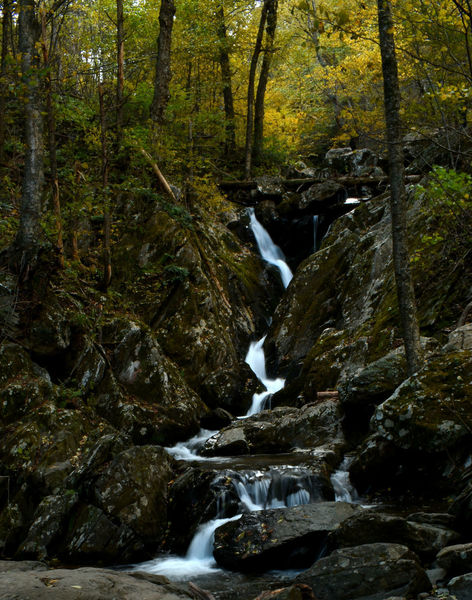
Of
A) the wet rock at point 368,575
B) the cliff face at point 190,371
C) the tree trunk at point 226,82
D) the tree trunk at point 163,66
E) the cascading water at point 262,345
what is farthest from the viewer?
the tree trunk at point 226,82

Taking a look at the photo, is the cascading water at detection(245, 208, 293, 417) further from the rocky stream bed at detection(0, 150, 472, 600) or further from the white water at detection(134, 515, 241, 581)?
the white water at detection(134, 515, 241, 581)

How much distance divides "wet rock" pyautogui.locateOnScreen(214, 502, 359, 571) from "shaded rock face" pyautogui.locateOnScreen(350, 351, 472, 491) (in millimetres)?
877

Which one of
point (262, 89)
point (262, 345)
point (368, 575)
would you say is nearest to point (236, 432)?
point (262, 345)

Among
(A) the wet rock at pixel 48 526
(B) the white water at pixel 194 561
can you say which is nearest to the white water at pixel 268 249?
(B) the white water at pixel 194 561

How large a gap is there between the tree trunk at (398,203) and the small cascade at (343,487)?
6.03 feet

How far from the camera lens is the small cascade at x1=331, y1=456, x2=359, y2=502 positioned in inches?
261

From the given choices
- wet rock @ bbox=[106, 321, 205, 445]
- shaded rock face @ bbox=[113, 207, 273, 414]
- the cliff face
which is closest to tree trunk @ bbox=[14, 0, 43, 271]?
the cliff face

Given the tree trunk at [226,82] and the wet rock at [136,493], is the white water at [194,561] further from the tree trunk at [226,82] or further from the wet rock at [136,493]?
the tree trunk at [226,82]

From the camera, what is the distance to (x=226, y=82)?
19.2 m

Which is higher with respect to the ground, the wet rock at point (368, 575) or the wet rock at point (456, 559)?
the wet rock at point (456, 559)

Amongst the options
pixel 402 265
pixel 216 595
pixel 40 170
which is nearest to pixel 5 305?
pixel 40 170

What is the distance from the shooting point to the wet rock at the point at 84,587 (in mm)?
3361

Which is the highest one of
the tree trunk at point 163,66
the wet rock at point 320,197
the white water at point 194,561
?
the tree trunk at point 163,66

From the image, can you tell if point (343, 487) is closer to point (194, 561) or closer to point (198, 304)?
point (194, 561)
